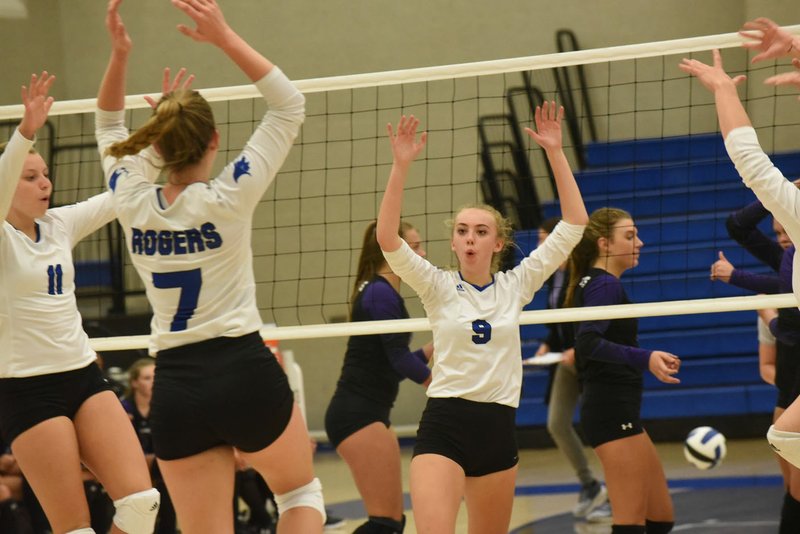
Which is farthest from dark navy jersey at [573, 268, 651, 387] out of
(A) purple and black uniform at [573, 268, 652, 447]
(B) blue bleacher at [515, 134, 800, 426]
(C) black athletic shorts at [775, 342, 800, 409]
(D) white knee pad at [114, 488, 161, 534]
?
(B) blue bleacher at [515, 134, 800, 426]

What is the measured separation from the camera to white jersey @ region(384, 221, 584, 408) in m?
4.35

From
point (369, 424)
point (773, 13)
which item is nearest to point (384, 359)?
point (369, 424)

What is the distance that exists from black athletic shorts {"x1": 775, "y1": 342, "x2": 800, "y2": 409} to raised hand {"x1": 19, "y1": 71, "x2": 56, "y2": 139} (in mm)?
3740

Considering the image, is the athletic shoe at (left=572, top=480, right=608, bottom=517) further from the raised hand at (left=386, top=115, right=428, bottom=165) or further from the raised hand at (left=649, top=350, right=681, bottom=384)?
the raised hand at (left=386, top=115, right=428, bottom=165)

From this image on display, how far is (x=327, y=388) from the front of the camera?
40.1ft

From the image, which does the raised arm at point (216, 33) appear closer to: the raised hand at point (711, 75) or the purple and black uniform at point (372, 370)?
the raised hand at point (711, 75)

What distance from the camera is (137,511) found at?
13.3 feet

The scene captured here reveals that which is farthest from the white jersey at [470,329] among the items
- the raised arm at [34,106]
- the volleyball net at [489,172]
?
the volleyball net at [489,172]

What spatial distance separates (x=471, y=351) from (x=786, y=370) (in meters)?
2.09

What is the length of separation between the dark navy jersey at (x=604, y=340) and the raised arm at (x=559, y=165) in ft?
3.05

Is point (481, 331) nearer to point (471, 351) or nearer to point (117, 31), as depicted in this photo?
point (471, 351)

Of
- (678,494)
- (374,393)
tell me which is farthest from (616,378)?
(678,494)

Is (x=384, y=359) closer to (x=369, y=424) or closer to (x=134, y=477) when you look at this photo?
(x=369, y=424)

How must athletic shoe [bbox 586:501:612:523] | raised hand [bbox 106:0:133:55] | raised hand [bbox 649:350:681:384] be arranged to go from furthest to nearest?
1. athletic shoe [bbox 586:501:612:523]
2. raised hand [bbox 649:350:681:384]
3. raised hand [bbox 106:0:133:55]
